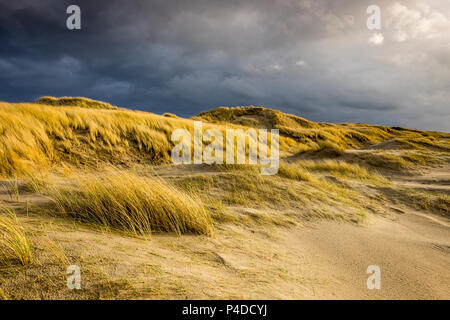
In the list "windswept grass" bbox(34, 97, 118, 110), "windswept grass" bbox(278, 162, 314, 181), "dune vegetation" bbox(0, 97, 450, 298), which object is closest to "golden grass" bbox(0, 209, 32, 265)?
"dune vegetation" bbox(0, 97, 450, 298)

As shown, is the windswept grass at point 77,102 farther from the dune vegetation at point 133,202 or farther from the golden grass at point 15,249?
the golden grass at point 15,249

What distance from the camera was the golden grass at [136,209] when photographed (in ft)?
10.1

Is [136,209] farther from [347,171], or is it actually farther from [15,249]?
[347,171]

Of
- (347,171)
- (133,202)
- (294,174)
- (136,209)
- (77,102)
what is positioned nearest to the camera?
(136,209)

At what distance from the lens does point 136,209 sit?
312cm

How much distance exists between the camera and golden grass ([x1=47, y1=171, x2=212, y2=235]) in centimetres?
308

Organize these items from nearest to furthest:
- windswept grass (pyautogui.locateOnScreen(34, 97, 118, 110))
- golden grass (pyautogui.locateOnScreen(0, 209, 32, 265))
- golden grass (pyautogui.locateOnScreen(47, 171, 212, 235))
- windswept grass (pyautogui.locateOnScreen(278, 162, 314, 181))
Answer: golden grass (pyautogui.locateOnScreen(0, 209, 32, 265)), golden grass (pyautogui.locateOnScreen(47, 171, 212, 235)), windswept grass (pyautogui.locateOnScreen(278, 162, 314, 181)), windswept grass (pyautogui.locateOnScreen(34, 97, 118, 110))

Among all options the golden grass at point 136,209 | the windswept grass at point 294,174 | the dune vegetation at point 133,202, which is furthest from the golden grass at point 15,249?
the windswept grass at point 294,174

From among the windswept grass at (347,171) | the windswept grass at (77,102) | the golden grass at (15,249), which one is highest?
the windswept grass at (77,102)

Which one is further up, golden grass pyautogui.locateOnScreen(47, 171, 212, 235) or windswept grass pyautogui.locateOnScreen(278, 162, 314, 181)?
windswept grass pyautogui.locateOnScreen(278, 162, 314, 181)

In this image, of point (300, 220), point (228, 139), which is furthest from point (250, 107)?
point (300, 220)

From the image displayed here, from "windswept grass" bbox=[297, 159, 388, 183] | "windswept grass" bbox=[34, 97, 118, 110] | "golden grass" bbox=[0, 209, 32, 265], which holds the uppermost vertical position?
"windswept grass" bbox=[34, 97, 118, 110]

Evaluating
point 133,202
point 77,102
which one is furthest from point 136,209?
point 77,102

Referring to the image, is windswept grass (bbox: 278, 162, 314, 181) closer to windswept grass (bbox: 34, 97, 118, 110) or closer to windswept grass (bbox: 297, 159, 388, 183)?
windswept grass (bbox: 297, 159, 388, 183)
